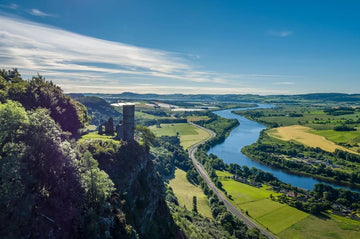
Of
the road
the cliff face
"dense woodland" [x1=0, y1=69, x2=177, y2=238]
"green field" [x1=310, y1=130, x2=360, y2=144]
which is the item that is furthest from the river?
"dense woodland" [x1=0, y1=69, x2=177, y2=238]

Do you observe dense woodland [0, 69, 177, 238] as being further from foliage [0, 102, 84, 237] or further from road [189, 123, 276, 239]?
road [189, 123, 276, 239]

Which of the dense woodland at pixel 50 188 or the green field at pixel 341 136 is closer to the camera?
the dense woodland at pixel 50 188

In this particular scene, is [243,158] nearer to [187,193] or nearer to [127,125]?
[187,193]

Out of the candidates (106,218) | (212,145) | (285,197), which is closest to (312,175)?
(285,197)

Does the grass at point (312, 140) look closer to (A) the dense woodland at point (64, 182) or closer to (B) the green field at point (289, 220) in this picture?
(B) the green field at point (289, 220)

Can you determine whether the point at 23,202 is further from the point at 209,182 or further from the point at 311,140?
the point at 311,140

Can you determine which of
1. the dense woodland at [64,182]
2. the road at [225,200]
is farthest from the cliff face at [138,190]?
the road at [225,200]

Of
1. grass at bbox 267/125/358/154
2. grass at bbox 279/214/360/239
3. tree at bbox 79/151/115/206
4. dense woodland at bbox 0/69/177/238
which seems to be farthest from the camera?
grass at bbox 267/125/358/154
